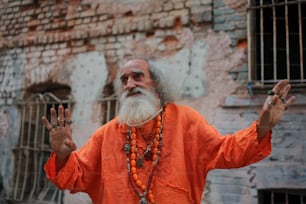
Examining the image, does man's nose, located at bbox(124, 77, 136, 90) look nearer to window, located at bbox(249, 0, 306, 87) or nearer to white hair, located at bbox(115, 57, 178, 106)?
white hair, located at bbox(115, 57, 178, 106)

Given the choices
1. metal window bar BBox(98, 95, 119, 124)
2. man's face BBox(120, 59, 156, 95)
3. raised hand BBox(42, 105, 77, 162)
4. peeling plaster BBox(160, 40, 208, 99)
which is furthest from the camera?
metal window bar BBox(98, 95, 119, 124)

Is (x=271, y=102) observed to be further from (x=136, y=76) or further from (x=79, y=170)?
(x=79, y=170)

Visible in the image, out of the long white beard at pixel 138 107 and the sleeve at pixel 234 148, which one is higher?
the long white beard at pixel 138 107

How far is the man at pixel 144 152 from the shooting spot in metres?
1.95

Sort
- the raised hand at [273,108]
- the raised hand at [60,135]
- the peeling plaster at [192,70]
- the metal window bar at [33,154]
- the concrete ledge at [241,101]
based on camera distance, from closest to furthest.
Result: the raised hand at [273,108], the raised hand at [60,135], the concrete ledge at [241,101], the peeling plaster at [192,70], the metal window bar at [33,154]

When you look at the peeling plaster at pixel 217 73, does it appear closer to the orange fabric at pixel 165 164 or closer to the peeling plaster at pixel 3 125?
the orange fabric at pixel 165 164

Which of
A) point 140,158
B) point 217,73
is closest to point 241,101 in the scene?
point 217,73

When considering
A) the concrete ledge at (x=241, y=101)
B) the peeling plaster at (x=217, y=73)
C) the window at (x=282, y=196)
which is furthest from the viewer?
the peeling plaster at (x=217, y=73)

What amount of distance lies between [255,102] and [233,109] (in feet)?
0.69

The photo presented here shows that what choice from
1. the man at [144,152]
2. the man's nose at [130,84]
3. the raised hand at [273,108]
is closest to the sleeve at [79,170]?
the man at [144,152]

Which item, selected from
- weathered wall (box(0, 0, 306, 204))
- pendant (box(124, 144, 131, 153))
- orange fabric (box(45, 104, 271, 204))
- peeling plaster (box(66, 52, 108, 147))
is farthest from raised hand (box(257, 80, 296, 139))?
peeling plaster (box(66, 52, 108, 147))

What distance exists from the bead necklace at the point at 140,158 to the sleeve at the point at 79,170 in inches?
7.9

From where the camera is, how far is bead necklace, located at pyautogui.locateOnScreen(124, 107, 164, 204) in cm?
200

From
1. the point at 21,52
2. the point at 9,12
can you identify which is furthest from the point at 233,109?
the point at 9,12
